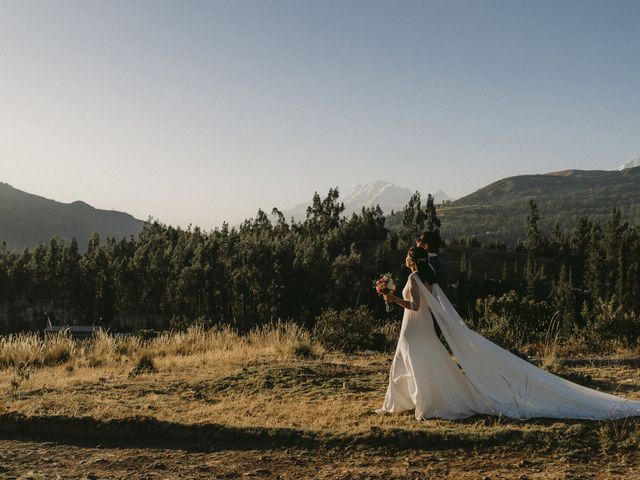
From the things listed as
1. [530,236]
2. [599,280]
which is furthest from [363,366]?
[530,236]

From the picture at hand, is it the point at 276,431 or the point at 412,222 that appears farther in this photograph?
the point at 412,222

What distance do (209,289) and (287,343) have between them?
65.7 meters

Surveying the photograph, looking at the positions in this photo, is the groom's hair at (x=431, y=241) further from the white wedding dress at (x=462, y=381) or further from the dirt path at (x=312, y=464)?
the dirt path at (x=312, y=464)

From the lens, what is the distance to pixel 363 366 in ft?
41.2

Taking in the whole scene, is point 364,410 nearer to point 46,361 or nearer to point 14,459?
point 14,459

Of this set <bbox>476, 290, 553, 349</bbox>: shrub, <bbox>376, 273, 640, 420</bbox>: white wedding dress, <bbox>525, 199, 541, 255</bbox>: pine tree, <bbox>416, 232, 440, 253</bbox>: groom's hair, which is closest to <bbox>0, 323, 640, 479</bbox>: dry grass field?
<bbox>376, 273, 640, 420</bbox>: white wedding dress

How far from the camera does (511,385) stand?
816 centimetres

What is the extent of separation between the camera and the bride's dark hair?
8.45m

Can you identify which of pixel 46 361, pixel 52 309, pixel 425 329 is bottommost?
pixel 52 309

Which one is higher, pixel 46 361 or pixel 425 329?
pixel 425 329

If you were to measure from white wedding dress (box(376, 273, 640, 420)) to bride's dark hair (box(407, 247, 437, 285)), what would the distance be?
96mm

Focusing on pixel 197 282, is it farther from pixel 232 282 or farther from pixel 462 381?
pixel 462 381

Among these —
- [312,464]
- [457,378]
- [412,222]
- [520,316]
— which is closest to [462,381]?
[457,378]

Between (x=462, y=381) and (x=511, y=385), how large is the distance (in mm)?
697
